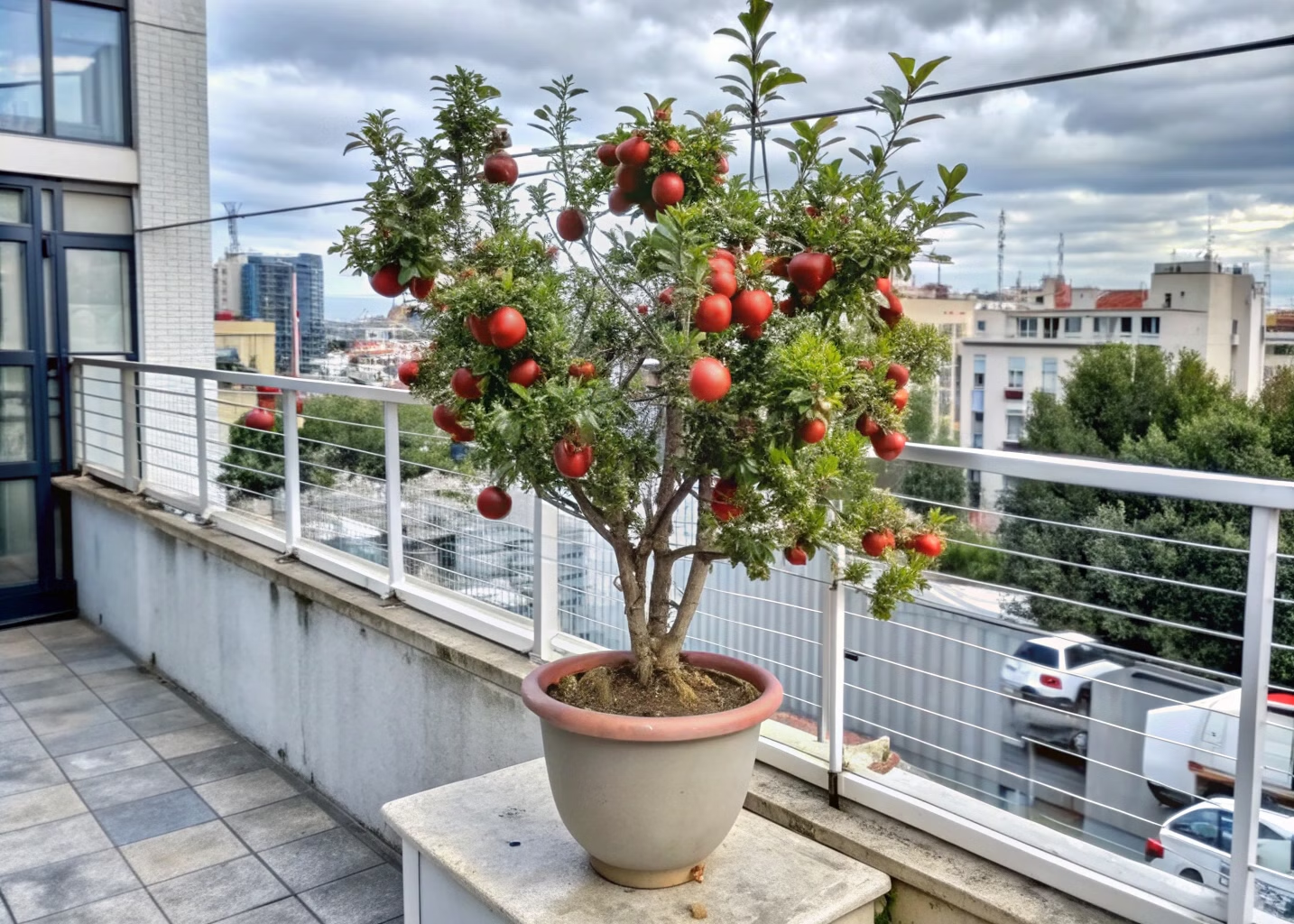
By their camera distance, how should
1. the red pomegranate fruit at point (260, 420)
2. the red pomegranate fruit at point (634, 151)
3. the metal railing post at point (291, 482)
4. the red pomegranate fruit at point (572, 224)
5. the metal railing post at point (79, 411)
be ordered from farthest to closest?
the metal railing post at point (79, 411) < the red pomegranate fruit at point (260, 420) < the metal railing post at point (291, 482) < the red pomegranate fruit at point (572, 224) < the red pomegranate fruit at point (634, 151)

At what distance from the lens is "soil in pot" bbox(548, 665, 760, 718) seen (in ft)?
5.70

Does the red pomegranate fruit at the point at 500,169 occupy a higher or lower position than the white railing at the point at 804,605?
higher

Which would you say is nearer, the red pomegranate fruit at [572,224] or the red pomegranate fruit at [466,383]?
the red pomegranate fruit at [466,383]

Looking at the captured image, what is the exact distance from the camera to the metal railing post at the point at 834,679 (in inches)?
78.5

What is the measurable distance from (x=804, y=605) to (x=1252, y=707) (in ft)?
3.96

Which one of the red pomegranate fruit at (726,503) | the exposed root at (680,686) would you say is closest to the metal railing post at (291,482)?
the exposed root at (680,686)

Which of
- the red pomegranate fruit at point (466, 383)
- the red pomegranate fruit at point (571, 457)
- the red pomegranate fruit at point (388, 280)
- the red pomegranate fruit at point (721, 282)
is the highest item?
the red pomegranate fruit at point (388, 280)

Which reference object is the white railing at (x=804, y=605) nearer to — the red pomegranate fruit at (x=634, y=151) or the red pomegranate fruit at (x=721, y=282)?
the red pomegranate fruit at (x=721, y=282)

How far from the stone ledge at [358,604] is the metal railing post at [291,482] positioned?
98 millimetres

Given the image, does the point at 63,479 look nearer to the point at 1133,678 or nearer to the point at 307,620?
the point at 307,620

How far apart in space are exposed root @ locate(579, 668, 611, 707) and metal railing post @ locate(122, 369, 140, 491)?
4422 mm

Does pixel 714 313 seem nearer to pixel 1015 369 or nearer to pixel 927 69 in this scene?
pixel 927 69

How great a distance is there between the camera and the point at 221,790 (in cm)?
364

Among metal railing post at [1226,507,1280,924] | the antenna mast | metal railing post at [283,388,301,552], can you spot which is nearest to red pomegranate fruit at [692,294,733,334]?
metal railing post at [1226,507,1280,924]
